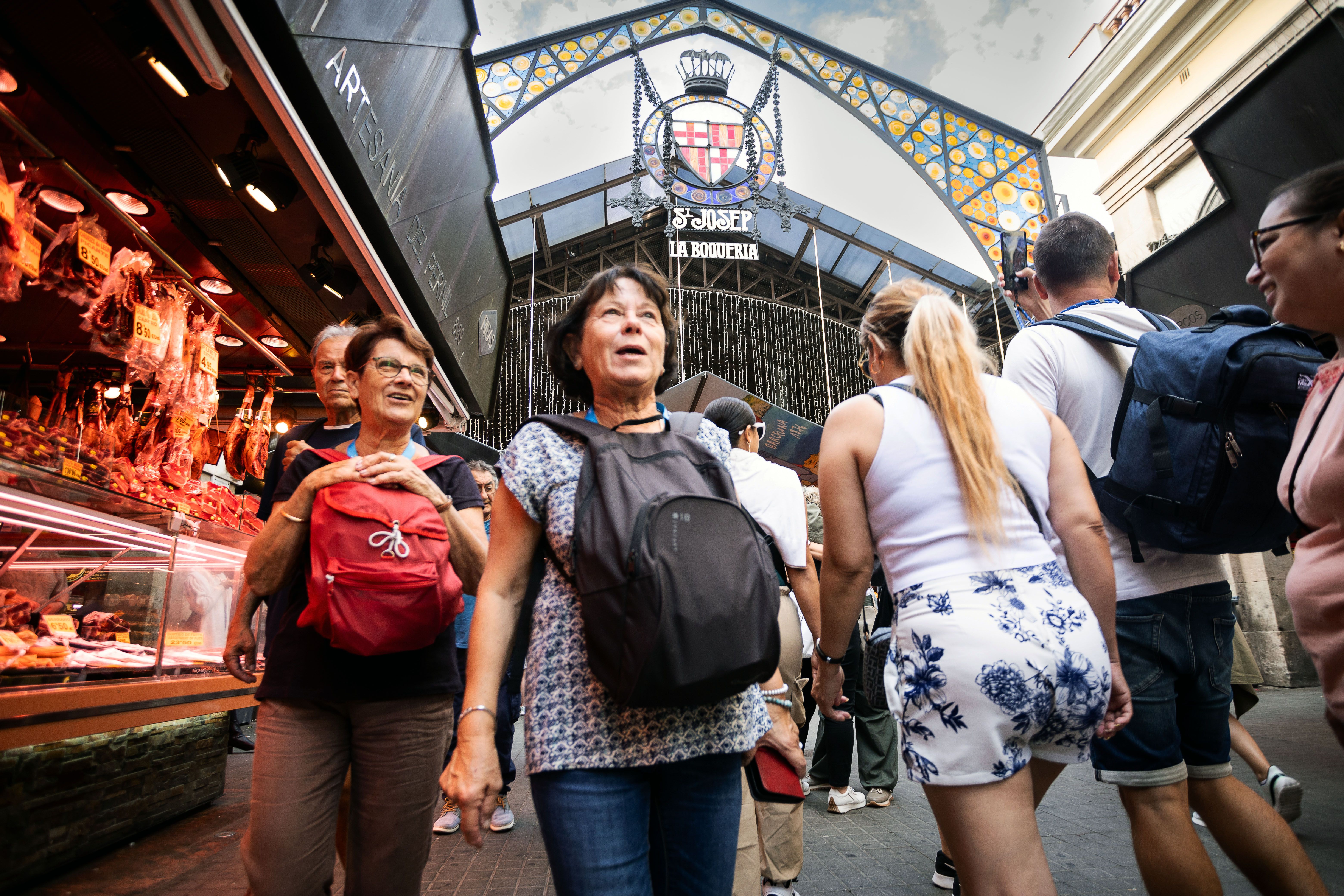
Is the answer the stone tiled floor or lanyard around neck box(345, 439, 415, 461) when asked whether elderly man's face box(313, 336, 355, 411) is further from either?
the stone tiled floor

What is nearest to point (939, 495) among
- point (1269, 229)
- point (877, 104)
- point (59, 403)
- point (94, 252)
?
point (1269, 229)

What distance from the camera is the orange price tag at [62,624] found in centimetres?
314

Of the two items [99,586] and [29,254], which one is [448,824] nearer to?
[99,586]

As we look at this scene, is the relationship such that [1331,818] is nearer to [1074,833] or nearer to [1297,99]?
[1074,833]

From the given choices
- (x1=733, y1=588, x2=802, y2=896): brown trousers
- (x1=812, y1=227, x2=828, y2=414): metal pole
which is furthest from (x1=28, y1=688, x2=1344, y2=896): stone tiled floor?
(x1=812, y1=227, x2=828, y2=414): metal pole

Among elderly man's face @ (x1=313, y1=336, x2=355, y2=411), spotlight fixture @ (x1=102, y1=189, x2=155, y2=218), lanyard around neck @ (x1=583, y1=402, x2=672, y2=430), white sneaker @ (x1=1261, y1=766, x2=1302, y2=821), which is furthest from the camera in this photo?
spotlight fixture @ (x1=102, y1=189, x2=155, y2=218)

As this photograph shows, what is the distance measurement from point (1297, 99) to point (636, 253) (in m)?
13.3

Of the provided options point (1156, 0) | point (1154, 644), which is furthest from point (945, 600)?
point (1156, 0)

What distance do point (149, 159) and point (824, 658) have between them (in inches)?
160

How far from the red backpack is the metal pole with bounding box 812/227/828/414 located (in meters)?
11.7

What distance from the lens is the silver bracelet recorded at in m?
1.23

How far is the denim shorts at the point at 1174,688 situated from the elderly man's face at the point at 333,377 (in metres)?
2.59

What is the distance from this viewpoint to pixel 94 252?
4.07 meters

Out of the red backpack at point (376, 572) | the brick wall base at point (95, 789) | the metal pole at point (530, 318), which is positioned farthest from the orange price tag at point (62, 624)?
the metal pole at point (530, 318)
